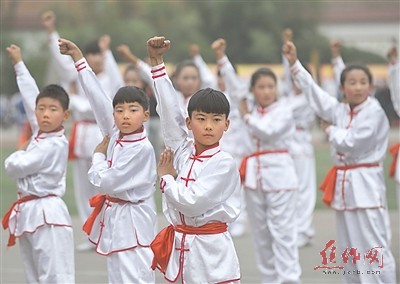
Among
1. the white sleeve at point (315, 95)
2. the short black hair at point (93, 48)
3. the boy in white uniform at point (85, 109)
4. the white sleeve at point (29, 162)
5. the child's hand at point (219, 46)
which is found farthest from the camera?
the boy in white uniform at point (85, 109)

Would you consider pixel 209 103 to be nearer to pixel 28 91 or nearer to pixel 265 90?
pixel 28 91

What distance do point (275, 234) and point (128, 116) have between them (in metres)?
2.33

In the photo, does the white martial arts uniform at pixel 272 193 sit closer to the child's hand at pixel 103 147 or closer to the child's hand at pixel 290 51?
the child's hand at pixel 290 51

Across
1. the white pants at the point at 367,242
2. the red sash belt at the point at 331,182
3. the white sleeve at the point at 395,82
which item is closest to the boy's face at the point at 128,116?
the red sash belt at the point at 331,182

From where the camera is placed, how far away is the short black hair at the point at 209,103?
6.03m

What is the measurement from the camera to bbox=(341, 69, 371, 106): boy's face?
798cm

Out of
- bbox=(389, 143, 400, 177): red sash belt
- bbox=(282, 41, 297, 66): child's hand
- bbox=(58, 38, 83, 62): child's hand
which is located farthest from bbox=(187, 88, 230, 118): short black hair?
bbox=(389, 143, 400, 177): red sash belt

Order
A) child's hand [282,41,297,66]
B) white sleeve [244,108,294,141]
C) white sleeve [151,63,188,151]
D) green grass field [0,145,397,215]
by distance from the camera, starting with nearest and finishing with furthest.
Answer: white sleeve [151,63,188,151], child's hand [282,41,297,66], white sleeve [244,108,294,141], green grass field [0,145,397,215]

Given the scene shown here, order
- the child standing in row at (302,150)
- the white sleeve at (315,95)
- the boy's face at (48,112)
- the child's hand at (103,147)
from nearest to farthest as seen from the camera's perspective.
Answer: the child's hand at (103,147)
the boy's face at (48,112)
the white sleeve at (315,95)
the child standing in row at (302,150)

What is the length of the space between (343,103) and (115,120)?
2.18m

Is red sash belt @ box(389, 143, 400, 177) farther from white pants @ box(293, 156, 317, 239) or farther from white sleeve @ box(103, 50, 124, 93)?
white sleeve @ box(103, 50, 124, 93)

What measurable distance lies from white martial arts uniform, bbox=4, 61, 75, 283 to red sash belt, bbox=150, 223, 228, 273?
4.68 feet

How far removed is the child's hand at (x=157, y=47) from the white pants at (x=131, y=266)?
1.43m

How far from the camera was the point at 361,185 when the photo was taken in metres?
7.91
